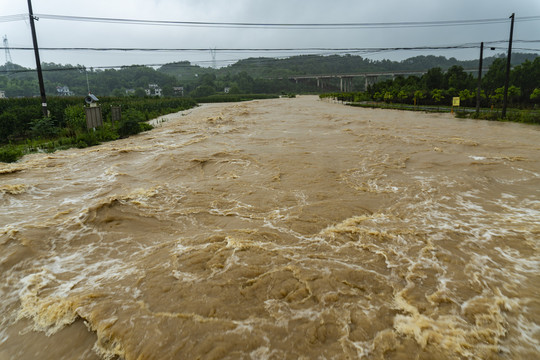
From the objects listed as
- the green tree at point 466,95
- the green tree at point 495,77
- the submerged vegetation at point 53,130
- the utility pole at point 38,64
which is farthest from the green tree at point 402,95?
the utility pole at point 38,64

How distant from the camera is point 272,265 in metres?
4.77

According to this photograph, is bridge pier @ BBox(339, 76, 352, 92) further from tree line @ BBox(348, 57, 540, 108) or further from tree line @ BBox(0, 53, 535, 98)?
tree line @ BBox(348, 57, 540, 108)

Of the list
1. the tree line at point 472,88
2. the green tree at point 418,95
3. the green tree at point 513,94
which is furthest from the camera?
the green tree at point 418,95

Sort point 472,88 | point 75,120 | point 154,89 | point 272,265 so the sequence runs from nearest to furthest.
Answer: point 272,265 < point 75,120 < point 472,88 < point 154,89

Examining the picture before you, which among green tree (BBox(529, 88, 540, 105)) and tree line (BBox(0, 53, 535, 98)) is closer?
green tree (BBox(529, 88, 540, 105))

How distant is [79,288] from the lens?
14.1 ft

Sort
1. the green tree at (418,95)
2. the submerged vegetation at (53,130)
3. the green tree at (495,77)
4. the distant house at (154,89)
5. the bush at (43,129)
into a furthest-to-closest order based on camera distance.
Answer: the distant house at (154,89) < the green tree at (418,95) < the green tree at (495,77) < the bush at (43,129) < the submerged vegetation at (53,130)

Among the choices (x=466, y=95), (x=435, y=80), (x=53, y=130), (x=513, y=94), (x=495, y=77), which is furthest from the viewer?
(x=435, y=80)

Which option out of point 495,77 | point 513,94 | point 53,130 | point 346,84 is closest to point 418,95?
point 495,77

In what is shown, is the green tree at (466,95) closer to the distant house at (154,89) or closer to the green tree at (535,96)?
the green tree at (535,96)

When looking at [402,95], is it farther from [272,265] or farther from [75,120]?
[272,265]

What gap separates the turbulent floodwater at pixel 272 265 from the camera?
11.3 ft

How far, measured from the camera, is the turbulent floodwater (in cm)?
346

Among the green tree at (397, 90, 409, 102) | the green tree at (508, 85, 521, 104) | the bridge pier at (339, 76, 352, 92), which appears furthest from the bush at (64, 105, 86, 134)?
the bridge pier at (339, 76, 352, 92)
